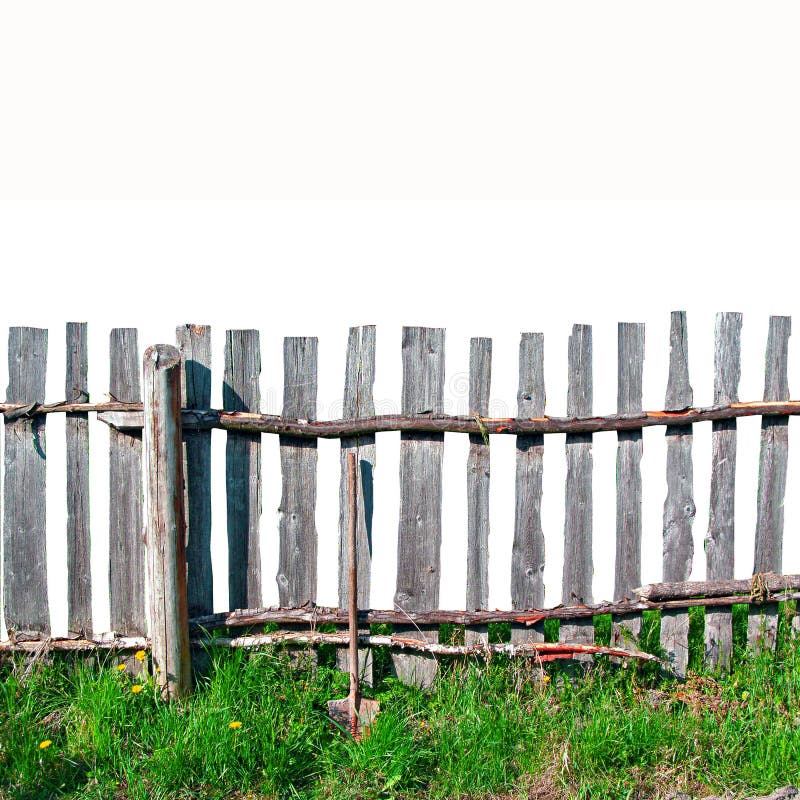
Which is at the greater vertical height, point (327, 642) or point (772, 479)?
point (772, 479)

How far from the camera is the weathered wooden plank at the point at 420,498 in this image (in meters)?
3.98

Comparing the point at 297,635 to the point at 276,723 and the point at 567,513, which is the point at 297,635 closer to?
the point at 276,723

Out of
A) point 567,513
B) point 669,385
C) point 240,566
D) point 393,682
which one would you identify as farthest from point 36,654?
point 669,385

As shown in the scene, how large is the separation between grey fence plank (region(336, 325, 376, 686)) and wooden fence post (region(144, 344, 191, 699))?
81 centimetres

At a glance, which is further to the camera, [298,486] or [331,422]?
[298,486]

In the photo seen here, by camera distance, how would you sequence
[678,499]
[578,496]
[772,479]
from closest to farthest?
[578,496] < [678,499] < [772,479]

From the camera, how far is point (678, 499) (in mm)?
4297

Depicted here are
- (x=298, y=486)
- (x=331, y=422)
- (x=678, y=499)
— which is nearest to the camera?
(x=331, y=422)

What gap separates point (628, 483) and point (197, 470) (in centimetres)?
231

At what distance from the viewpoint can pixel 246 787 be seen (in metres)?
3.42

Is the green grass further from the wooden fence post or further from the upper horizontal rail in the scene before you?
the upper horizontal rail

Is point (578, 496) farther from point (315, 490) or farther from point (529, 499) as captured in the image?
point (315, 490)

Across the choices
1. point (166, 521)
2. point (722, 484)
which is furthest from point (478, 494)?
point (166, 521)

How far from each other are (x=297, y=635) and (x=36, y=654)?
138 centimetres
